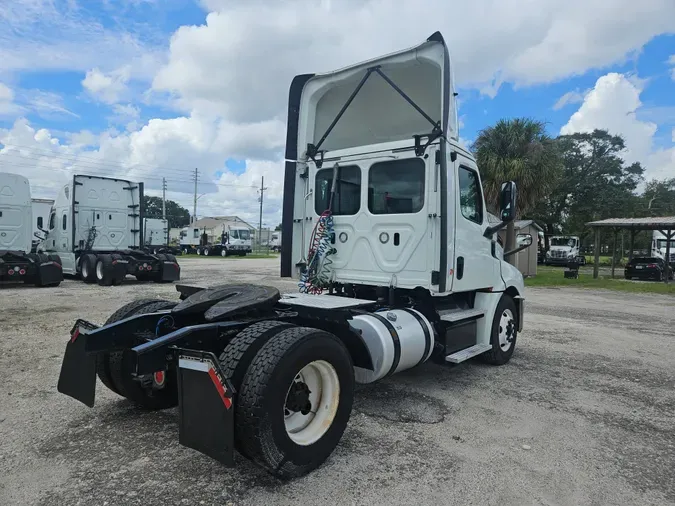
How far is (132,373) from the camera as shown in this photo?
3717mm

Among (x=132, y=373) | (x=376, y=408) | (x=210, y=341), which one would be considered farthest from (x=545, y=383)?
(x=132, y=373)

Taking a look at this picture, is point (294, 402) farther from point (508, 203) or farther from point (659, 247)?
point (659, 247)

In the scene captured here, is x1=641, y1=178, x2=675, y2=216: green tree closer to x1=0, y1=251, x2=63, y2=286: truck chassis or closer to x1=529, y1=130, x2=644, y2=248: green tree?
x1=529, y1=130, x2=644, y2=248: green tree

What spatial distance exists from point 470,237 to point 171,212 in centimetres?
11257

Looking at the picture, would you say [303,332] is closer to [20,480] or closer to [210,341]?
[210,341]

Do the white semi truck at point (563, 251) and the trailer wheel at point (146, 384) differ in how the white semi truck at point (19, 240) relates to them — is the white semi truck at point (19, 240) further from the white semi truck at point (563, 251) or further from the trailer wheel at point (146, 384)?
the white semi truck at point (563, 251)

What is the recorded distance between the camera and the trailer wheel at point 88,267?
50.1 ft

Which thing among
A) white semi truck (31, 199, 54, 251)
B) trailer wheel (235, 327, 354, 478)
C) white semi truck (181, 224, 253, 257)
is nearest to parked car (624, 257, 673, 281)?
trailer wheel (235, 327, 354, 478)

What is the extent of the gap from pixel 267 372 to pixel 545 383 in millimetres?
3903

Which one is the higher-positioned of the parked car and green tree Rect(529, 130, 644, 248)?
green tree Rect(529, 130, 644, 248)

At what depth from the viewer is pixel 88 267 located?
15398 millimetres

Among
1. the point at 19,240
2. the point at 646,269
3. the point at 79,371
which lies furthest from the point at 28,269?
the point at 646,269

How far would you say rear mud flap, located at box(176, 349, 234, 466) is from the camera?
2705mm

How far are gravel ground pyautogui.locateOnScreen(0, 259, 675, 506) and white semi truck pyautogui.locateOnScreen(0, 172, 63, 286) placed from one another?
8661 millimetres
